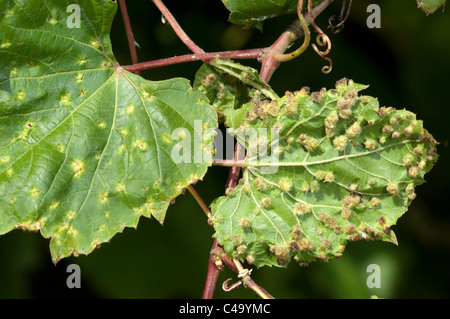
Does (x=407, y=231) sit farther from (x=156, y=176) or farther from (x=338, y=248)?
(x=156, y=176)

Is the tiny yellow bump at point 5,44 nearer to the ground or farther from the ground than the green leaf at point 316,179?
farther from the ground

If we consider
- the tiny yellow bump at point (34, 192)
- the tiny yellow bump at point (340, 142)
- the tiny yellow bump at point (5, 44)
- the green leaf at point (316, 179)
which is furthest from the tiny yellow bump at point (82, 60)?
the tiny yellow bump at point (340, 142)

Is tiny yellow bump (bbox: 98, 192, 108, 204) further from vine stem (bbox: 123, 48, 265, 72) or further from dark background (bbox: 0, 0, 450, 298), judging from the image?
dark background (bbox: 0, 0, 450, 298)

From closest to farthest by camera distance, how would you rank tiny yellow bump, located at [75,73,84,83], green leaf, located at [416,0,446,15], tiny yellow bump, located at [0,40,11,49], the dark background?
tiny yellow bump, located at [0,40,11,49] → tiny yellow bump, located at [75,73,84,83] → green leaf, located at [416,0,446,15] → the dark background

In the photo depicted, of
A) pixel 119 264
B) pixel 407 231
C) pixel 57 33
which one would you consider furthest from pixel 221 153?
pixel 407 231

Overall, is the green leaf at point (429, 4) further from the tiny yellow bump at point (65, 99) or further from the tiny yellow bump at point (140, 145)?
the tiny yellow bump at point (65, 99)

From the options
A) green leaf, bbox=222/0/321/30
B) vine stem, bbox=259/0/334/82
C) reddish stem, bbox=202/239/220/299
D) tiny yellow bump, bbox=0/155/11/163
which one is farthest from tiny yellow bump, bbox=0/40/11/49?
reddish stem, bbox=202/239/220/299
